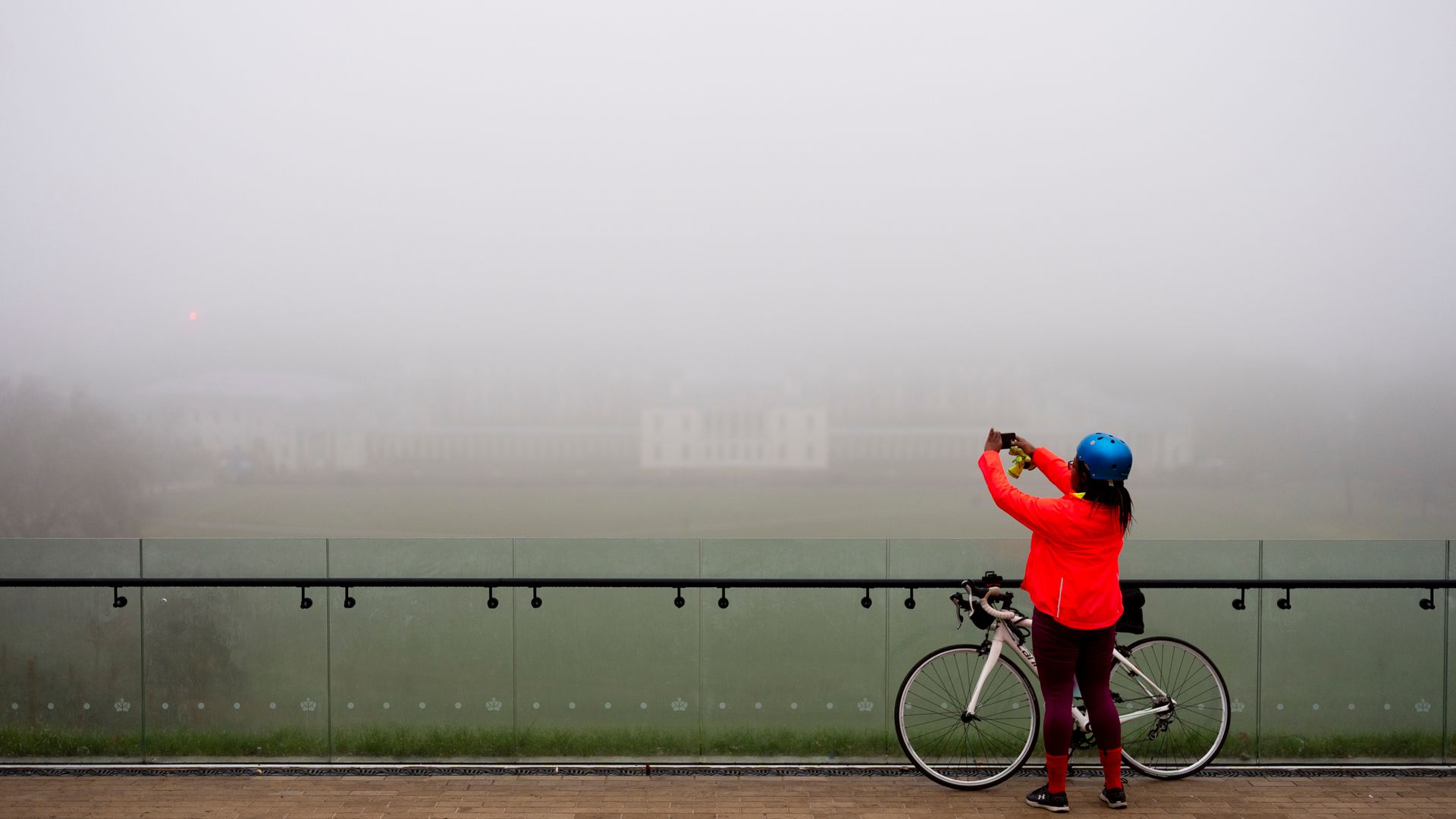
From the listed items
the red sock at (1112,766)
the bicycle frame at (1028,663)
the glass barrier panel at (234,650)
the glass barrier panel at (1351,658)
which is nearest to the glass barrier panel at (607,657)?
the glass barrier panel at (234,650)

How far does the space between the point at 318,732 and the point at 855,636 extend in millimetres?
2394

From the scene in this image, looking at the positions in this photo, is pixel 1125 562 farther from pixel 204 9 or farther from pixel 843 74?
pixel 204 9

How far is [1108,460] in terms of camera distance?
326cm

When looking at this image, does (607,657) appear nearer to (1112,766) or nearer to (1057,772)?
(1057,772)

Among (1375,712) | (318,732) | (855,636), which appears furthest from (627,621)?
(1375,712)

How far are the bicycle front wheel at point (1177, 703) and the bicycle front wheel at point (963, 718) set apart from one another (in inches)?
16.0

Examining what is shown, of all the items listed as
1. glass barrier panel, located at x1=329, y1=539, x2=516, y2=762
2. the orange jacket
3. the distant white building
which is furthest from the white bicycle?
glass barrier panel, located at x1=329, y1=539, x2=516, y2=762

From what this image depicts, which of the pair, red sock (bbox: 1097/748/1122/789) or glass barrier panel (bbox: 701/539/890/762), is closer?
red sock (bbox: 1097/748/1122/789)

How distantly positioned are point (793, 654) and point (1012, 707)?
3.10 ft

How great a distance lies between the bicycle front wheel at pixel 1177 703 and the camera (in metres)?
3.85

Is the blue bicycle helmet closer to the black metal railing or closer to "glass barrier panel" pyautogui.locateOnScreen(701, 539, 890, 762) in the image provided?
the black metal railing

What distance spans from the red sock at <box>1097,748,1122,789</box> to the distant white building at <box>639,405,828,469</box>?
5.20 feet

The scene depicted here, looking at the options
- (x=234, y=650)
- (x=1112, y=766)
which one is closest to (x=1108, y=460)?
(x=1112, y=766)

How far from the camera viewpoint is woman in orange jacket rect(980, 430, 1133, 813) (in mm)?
3295
